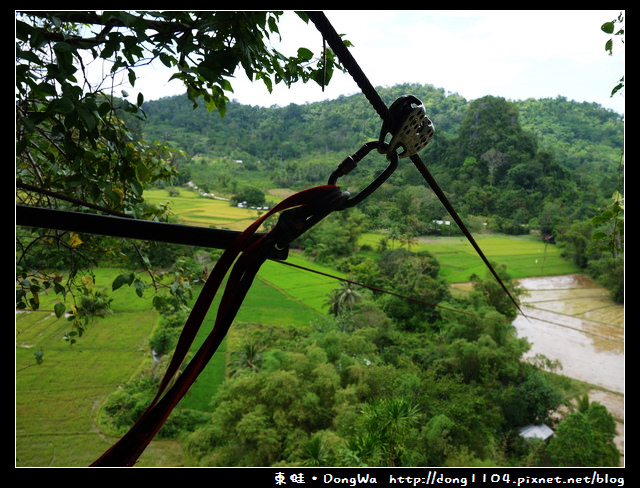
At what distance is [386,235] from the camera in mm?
25266

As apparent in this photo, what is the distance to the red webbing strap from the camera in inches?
15.3

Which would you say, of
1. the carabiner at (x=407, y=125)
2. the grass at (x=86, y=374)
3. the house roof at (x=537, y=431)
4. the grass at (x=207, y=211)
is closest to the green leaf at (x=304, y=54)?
the carabiner at (x=407, y=125)

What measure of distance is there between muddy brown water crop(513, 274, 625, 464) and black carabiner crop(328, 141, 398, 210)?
17067mm

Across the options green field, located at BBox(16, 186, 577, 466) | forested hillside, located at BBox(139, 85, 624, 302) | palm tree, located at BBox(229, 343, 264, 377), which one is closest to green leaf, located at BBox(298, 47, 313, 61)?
green field, located at BBox(16, 186, 577, 466)

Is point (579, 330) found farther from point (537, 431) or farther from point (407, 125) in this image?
point (407, 125)

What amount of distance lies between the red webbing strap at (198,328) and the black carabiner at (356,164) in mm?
62

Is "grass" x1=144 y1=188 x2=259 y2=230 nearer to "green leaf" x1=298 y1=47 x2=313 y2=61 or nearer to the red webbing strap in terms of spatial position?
"green leaf" x1=298 y1=47 x2=313 y2=61

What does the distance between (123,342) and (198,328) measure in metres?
18.9

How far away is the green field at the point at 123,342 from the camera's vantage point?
42.3 feet

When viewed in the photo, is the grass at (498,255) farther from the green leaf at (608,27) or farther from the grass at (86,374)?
the green leaf at (608,27)

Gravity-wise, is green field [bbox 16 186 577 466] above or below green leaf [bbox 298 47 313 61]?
below

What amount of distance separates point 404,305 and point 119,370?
1146 cm

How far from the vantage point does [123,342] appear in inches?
677

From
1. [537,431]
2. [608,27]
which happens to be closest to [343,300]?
[537,431]
